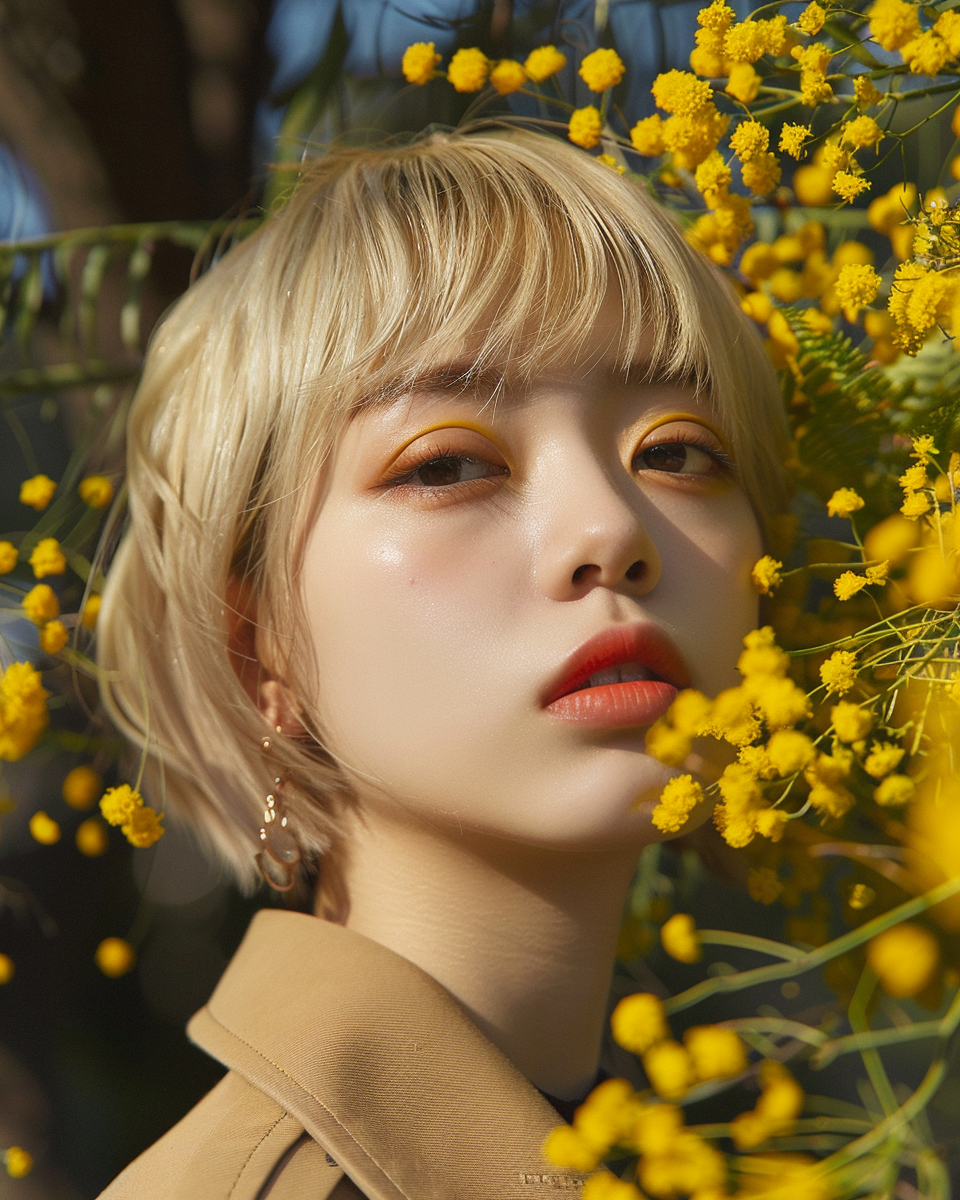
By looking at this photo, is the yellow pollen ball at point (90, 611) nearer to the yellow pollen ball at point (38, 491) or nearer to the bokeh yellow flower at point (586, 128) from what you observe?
the yellow pollen ball at point (38, 491)

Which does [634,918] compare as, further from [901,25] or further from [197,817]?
[901,25]

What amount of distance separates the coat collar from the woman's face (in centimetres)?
15

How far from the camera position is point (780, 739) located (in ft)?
2.07

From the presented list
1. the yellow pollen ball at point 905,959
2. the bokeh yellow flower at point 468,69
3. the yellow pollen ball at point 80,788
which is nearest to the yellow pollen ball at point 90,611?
the yellow pollen ball at point 80,788

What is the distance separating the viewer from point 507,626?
0.73 m

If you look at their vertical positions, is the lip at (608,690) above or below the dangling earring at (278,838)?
above

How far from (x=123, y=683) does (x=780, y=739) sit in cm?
67

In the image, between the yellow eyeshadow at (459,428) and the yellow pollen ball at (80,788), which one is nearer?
the yellow eyeshadow at (459,428)

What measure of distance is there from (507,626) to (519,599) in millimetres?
21

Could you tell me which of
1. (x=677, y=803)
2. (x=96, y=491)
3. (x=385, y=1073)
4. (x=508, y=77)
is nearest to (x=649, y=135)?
(x=508, y=77)

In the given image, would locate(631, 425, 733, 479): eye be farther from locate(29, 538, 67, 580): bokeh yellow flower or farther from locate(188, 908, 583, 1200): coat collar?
locate(29, 538, 67, 580): bokeh yellow flower

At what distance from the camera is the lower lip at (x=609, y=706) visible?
28.4 inches

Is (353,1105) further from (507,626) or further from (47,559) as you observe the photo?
(47,559)

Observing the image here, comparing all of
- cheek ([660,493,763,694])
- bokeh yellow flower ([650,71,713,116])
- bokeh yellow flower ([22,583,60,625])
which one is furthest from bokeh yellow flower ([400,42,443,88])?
bokeh yellow flower ([22,583,60,625])
